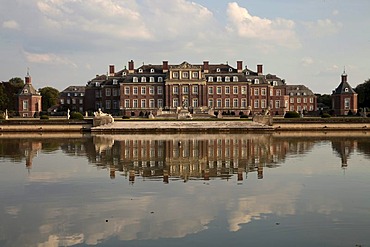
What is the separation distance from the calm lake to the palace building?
4428 centimetres

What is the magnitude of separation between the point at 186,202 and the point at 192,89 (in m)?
51.8

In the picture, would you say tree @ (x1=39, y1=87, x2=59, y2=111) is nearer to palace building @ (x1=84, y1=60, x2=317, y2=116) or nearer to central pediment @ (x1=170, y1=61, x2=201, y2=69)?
palace building @ (x1=84, y1=60, x2=317, y2=116)

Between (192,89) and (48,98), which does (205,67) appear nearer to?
(192,89)

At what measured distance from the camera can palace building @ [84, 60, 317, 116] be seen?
6056 cm

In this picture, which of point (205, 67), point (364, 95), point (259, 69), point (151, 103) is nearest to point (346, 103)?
point (364, 95)

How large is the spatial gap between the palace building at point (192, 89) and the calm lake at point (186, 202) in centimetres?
4428

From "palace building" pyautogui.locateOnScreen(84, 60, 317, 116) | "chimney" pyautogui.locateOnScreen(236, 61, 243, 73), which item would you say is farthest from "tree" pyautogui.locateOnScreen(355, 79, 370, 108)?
"chimney" pyautogui.locateOnScreen(236, 61, 243, 73)

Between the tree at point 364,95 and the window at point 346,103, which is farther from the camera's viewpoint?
the tree at point 364,95

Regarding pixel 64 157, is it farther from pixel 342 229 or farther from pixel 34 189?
pixel 342 229

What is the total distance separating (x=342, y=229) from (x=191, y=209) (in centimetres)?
260

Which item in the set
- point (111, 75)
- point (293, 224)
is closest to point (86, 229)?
point (293, 224)

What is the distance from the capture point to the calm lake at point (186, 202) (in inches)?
282

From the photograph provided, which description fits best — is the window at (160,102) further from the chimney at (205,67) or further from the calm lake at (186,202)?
the calm lake at (186,202)

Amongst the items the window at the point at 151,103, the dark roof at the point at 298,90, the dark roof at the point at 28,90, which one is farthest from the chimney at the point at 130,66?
the dark roof at the point at 298,90
